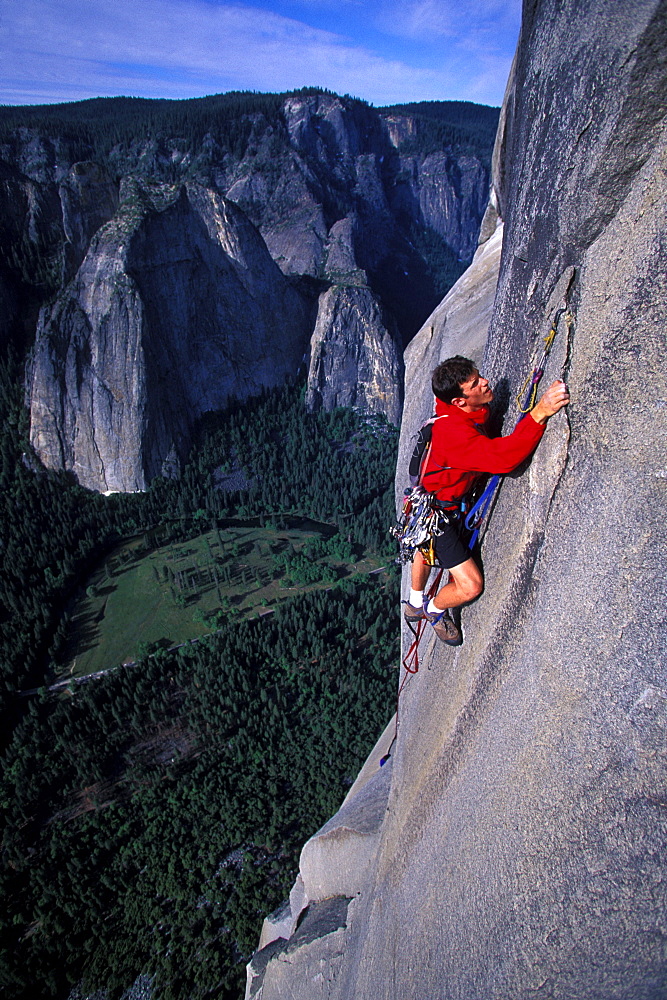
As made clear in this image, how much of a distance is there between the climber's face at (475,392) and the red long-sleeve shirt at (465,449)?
Result: 0.09 meters

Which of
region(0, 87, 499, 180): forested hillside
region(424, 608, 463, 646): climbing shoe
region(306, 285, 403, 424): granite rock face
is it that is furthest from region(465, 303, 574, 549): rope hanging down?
region(0, 87, 499, 180): forested hillside

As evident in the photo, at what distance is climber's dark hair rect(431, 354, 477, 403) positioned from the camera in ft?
13.1

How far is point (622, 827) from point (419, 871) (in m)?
2.58

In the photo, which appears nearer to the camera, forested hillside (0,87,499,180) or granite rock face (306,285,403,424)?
granite rock face (306,285,403,424)

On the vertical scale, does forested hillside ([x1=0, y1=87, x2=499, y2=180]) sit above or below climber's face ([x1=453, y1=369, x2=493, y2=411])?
above

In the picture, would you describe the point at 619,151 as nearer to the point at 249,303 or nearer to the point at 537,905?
the point at 537,905

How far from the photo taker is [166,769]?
20672 mm

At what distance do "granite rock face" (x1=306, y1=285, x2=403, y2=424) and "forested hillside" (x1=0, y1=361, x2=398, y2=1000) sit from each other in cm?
1686

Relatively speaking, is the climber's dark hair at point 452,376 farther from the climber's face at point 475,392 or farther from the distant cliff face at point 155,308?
the distant cliff face at point 155,308

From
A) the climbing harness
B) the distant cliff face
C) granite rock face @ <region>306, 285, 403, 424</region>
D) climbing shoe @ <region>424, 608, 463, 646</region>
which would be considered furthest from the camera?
granite rock face @ <region>306, 285, 403, 424</region>

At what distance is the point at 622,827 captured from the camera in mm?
2980

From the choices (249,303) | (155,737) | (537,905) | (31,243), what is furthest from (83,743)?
(31,243)

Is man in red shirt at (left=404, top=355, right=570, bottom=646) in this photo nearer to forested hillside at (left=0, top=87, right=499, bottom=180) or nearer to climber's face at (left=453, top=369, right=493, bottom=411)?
climber's face at (left=453, top=369, right=493, bottom=411)

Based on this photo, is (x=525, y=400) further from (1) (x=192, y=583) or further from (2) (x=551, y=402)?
(1) (x=192, y=583)
